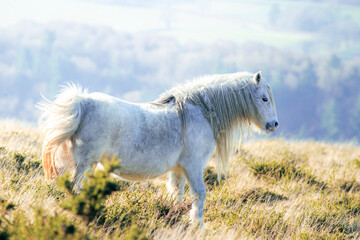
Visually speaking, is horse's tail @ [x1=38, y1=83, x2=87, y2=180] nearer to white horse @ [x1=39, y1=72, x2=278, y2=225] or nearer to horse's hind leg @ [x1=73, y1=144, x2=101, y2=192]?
white horse @ [x1=39, y1=72, x2=278, y2=225]

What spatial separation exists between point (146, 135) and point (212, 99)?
117 centimetres

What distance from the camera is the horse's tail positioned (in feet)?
10.9

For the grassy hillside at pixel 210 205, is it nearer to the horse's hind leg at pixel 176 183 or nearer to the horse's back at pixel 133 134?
the horse's hind leg at pixel 176 183

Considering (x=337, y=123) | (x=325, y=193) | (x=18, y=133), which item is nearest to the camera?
(x=325, y=193)

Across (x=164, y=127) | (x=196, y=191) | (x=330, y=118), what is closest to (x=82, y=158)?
(x=164, y=127)

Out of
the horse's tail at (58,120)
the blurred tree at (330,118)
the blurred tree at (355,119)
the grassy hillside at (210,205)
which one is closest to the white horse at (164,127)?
the horse's tail at (58,120)

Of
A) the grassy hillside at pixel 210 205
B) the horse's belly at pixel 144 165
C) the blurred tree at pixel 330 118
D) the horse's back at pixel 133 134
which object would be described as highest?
the horse's back at pixel 133 134

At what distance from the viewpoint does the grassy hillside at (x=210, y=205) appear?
2864mm

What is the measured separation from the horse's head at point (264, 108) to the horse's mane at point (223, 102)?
0.04 m

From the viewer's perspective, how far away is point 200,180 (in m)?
4.28

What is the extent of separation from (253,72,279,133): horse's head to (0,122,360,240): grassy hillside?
113 cm

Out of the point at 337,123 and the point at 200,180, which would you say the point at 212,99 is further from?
the point at 337,123

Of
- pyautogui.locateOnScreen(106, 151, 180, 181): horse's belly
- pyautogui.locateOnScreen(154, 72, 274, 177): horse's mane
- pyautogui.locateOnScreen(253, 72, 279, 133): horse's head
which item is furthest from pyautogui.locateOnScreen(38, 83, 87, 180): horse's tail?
pyautogui.locateOnScreen(253, 72, 279, 133): horse's head

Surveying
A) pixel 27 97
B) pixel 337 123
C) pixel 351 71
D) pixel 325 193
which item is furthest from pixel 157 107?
pixel 351 71
